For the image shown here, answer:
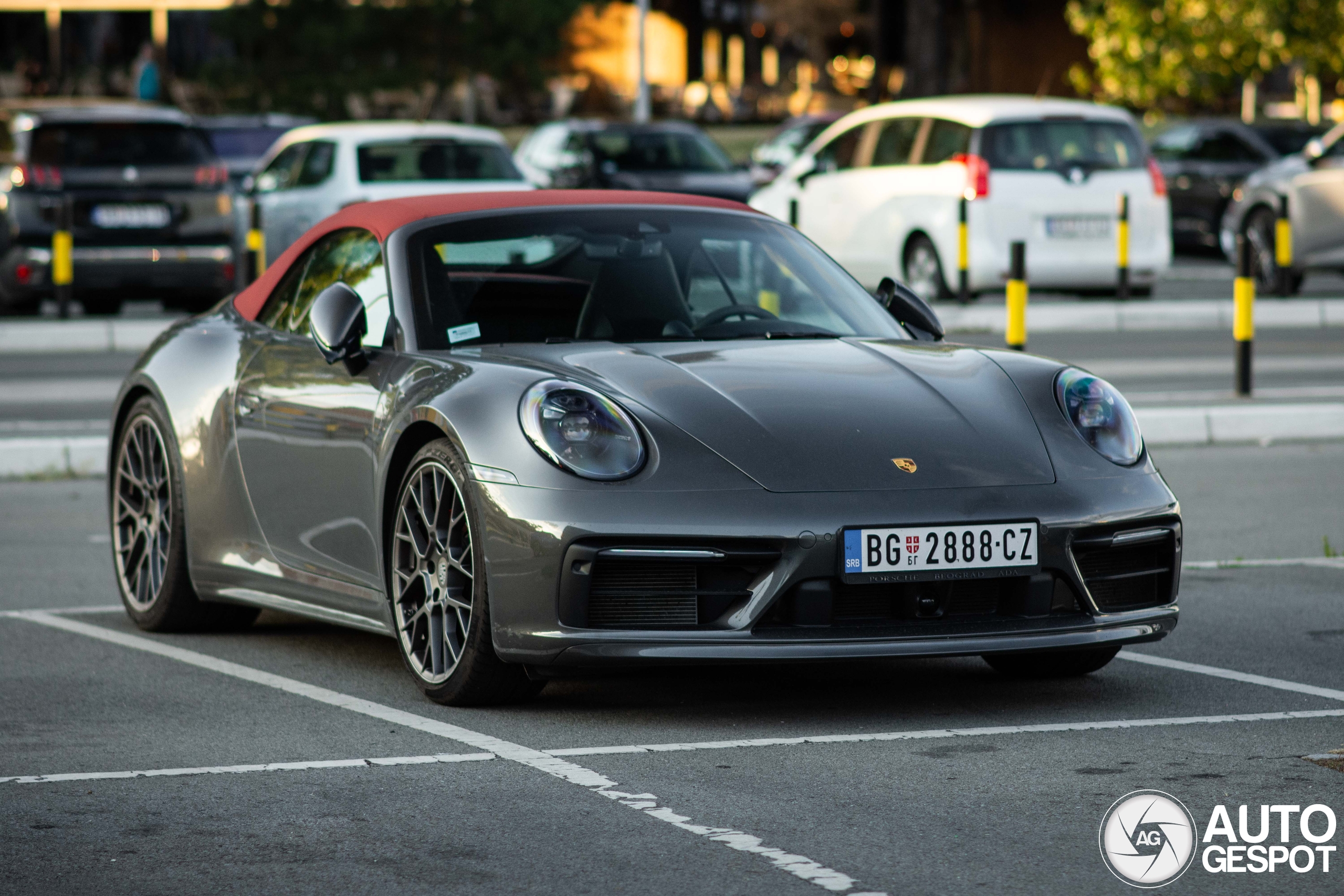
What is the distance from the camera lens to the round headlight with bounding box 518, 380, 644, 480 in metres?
5.37

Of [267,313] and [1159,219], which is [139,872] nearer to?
[267,313]

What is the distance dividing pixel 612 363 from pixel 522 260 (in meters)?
0.72

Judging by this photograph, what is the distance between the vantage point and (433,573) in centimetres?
575

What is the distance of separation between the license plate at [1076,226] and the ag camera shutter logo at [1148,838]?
48.2 feet

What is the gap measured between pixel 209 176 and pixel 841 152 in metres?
5.49

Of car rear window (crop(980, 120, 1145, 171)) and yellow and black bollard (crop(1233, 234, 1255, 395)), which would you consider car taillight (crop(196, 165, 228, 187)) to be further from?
yellow and black bollard (crop(1233, 234, 1255, 395))

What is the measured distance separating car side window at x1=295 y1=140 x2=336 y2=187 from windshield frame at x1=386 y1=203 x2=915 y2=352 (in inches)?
527

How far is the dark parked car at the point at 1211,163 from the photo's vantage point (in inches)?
1041

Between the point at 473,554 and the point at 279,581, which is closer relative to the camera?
the point at 473,554

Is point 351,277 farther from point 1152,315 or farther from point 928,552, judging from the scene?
point 1152,315

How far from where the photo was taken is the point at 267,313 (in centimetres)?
695

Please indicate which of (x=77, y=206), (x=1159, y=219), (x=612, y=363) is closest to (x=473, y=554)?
(x=612, y=363)

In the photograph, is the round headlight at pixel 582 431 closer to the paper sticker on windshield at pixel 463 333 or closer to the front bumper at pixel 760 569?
the front bumper at pixel 760 569

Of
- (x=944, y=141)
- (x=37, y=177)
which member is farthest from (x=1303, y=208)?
(x=37, y=177)
